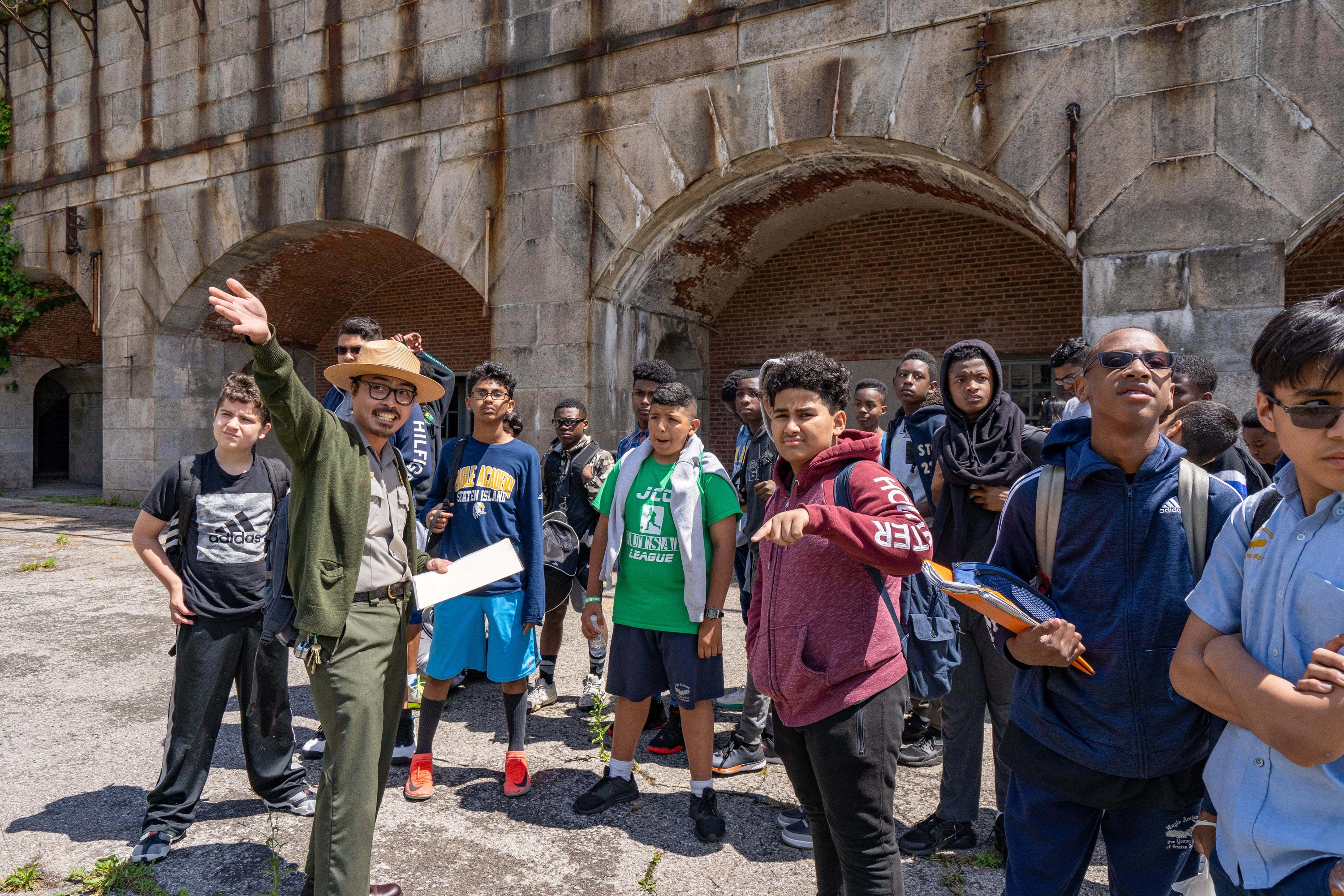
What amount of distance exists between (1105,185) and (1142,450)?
18.4 feet

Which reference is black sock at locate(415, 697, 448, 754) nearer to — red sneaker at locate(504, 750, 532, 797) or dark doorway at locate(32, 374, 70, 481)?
red sneaker at locate(504, 750, 532, 797)

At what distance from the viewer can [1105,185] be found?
6.45 meters

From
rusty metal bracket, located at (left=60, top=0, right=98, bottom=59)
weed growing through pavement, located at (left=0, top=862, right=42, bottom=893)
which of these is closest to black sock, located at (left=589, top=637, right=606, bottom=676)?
weed growing through pavement, located at (left=0, top=862, right=42, bottom=893)

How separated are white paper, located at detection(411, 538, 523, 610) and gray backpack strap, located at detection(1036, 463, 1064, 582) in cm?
188

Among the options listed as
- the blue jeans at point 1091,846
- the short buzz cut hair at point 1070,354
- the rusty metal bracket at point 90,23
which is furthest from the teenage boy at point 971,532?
the rusty metal bracket at point 90,23

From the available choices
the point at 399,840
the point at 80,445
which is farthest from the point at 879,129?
the point at 80,445

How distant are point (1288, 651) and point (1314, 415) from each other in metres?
0.39

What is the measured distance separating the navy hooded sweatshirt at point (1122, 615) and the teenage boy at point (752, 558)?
1.69m

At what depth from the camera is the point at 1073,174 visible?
6.57 meters

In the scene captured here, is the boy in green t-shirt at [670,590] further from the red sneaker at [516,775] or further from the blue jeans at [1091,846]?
the blue jeans at [1091,846]

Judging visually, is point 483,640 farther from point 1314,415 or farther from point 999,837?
point 1314,415

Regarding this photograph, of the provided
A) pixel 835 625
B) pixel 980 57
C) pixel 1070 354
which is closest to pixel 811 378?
pixel 835 625

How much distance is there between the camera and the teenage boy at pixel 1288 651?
4.17ft

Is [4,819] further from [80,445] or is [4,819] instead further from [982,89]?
[80,445]
